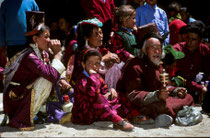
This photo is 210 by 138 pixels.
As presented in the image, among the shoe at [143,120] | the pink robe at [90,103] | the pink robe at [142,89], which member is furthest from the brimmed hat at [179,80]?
the pink robe at [90,103]

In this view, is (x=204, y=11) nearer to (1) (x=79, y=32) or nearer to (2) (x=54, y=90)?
(1) (x=79, y=32)

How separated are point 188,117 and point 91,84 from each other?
142 centimetres

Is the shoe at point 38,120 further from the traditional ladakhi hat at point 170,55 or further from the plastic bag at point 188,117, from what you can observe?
the traditional ladakhi hat at point 170,55

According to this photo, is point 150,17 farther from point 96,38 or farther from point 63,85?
point 63,85

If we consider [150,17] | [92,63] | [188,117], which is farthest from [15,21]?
[188,117]

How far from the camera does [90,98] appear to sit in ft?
14.2

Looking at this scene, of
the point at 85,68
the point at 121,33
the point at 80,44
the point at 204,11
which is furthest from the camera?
the point at 204,11

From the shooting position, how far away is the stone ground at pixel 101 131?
386cm

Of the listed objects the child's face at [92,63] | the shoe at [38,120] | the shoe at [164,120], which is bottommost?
the shoe at [38,120]

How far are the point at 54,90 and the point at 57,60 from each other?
44 centimetres

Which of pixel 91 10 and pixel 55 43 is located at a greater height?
pixel 91 10

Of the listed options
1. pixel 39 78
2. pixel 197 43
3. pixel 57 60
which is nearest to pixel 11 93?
pixel 39 78

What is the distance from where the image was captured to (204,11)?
11.6 metres

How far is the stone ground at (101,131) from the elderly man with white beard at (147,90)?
21cm
